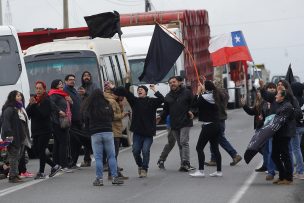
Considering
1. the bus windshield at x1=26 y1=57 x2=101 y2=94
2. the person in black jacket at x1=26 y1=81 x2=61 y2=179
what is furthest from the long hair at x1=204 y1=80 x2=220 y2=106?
the bus windshield at x1=26 y1=57 x2=101 y2=94

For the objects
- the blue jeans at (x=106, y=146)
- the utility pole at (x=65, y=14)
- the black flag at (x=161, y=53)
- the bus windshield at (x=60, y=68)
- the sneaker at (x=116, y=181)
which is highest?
the utility pole at (x=65, y=14)

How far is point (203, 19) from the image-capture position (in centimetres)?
4066

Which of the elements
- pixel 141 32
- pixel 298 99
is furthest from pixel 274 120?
pixel 141 32

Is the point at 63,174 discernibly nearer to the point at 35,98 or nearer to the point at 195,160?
the point at 35,98

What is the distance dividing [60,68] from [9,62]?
228cm

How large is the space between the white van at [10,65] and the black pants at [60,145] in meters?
3.08

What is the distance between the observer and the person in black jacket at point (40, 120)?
17.4 m

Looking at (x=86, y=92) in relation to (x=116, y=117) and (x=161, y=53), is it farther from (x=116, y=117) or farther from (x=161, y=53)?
(x=116, y=117)

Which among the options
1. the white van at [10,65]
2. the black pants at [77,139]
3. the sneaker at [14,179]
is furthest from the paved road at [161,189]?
the white van at [10,65]

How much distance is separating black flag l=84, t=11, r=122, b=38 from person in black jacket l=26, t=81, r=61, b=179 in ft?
12.9

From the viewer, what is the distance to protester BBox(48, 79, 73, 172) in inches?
714

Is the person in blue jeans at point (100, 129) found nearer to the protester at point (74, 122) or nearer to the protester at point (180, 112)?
the protester at point (180, 112)

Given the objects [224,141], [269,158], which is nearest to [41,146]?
[224,141]

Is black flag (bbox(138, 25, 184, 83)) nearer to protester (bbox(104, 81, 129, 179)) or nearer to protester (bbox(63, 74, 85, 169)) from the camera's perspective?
protester (bbox(104, 81, 129, 179))
